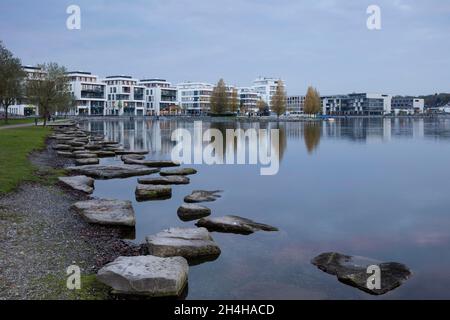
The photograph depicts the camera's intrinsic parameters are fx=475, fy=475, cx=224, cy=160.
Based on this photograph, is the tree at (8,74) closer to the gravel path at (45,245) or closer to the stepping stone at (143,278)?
the gravel path at (45,245)

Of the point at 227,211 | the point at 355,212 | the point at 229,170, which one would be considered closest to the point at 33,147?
the point at 229,170

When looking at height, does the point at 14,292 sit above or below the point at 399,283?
above

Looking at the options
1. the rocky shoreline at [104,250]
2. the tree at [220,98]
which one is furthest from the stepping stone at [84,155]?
the tree at [220,98]

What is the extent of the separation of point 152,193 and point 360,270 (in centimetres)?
1100

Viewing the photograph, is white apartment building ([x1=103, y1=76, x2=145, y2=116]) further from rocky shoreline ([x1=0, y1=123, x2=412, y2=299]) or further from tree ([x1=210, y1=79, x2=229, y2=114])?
rocky shoreline ([x1=0, y1=123, x2=412, y2=299])

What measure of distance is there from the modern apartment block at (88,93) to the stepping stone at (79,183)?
162387 mm

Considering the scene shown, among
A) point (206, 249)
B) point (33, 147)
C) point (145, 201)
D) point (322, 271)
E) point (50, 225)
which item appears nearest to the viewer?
point (322, 271)

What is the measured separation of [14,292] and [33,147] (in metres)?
27.7

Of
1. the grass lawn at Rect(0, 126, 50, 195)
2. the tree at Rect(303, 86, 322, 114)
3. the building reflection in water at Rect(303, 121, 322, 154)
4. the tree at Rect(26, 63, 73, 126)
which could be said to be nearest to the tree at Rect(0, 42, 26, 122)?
the tree at Rect(26, 63, 73, 126)

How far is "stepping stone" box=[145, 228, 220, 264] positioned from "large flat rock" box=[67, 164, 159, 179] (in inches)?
493

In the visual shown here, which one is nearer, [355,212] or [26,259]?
[26,259]

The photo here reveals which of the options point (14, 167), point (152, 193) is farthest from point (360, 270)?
point (14, 167)

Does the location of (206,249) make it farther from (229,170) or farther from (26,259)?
(229,170)

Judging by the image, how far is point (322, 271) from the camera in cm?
1117
